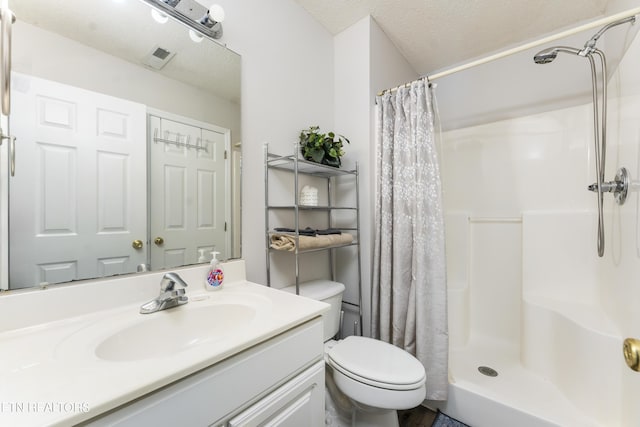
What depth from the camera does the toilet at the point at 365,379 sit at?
3.22ft

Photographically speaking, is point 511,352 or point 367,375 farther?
point 511,352

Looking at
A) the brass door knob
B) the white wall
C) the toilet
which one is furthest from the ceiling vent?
the brass door knob

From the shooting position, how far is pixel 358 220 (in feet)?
5.21

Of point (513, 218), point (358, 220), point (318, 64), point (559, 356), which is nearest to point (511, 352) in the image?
point (559, 356)

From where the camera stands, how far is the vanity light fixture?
97cm

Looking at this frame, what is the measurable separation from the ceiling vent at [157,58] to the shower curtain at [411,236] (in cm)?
110

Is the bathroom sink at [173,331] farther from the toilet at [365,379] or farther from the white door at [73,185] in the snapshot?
the toilet at [365,379]

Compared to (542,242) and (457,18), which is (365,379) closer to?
(542,242)

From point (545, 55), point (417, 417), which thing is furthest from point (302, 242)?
point (545, 55)

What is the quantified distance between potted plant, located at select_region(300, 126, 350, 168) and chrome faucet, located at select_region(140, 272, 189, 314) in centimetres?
87

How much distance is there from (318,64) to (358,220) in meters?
1.02

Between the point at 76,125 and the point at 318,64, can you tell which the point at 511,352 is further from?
the point at 76,125

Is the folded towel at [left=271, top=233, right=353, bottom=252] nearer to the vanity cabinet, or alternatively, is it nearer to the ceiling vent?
the vanity cabinet

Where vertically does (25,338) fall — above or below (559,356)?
above
